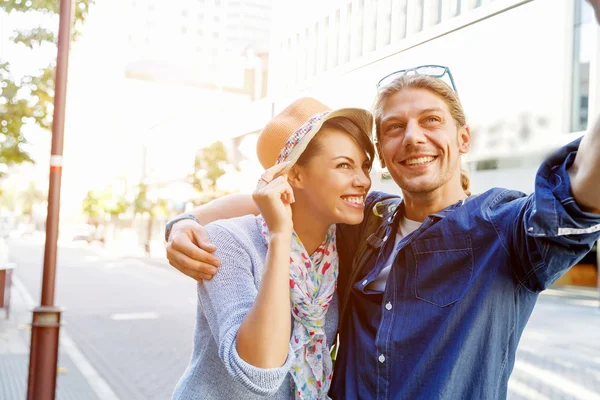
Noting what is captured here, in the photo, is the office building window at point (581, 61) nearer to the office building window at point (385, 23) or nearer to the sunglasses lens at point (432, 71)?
the office building window at point (385, 23)

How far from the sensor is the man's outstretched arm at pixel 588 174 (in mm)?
1448

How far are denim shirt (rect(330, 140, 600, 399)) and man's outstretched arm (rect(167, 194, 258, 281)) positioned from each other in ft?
1.73

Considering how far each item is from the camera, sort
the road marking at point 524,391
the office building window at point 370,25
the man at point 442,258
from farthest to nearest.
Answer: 1. the road marking at point 524,391
2. the office building window at point 370,25
3. the man at point 442,258

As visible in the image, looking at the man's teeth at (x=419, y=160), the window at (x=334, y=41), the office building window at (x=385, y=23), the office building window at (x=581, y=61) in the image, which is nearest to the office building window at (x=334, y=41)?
the window at (x=334, y=41)

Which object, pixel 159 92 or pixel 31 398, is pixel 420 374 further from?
pixel 159 92

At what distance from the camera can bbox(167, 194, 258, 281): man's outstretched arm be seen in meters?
1.83

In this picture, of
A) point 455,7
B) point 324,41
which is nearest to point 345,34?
point 324,41

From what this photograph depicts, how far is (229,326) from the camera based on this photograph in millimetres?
1653

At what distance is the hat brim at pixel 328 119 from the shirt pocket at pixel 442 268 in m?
0.45

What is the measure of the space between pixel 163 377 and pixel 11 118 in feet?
13.8

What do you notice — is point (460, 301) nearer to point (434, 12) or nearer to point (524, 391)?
point (434, 12)

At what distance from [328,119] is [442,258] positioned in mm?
582

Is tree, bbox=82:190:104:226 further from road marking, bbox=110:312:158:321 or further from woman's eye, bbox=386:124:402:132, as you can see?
woman's eye, bbox=386:124:402:132

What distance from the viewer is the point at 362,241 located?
2.19 metres
